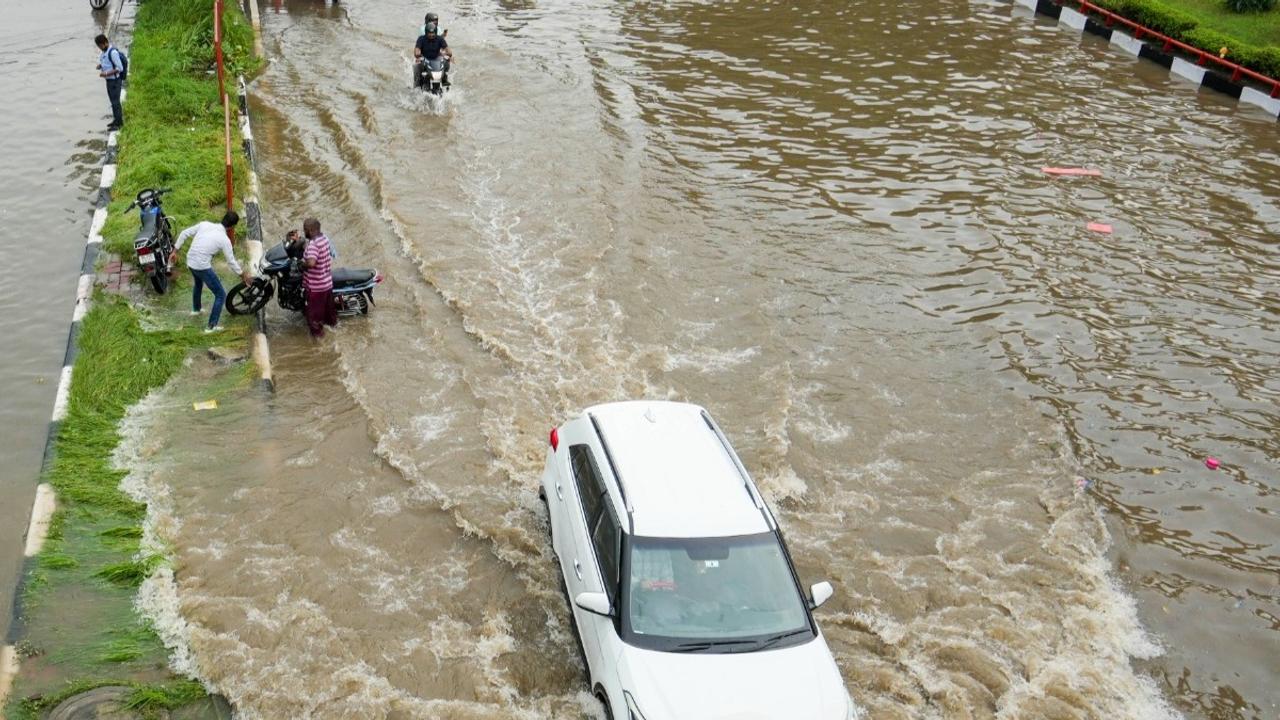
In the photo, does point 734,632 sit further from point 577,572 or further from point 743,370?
point 743,370

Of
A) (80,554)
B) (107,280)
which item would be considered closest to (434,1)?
(107,280)

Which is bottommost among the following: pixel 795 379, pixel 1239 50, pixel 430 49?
pixel 795 379

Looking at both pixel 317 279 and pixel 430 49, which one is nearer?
pixel 317 279

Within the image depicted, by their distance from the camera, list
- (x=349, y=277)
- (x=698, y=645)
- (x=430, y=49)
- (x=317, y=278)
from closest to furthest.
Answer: (x=698, y=645), (x=317, y=278), (x=349, y=277), (x=430, y=49)

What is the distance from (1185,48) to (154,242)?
2326 centimetres

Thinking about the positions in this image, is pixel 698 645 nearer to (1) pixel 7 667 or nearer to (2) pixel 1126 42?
(1) pixel 7 667

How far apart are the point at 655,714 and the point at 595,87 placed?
17230 millimetres

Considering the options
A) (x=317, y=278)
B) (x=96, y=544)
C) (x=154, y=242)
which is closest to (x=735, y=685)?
(x=96, y=544)

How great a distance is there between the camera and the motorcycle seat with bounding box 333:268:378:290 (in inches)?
488

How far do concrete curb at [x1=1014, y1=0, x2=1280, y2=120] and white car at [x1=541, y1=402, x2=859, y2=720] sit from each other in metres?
19.7

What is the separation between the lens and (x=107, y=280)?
1248 centimetres

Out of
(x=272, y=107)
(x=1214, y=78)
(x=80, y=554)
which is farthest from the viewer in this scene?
(x=1214, y=78)

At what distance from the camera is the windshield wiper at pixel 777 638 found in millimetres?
6918

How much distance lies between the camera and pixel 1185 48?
23859 millimetres
